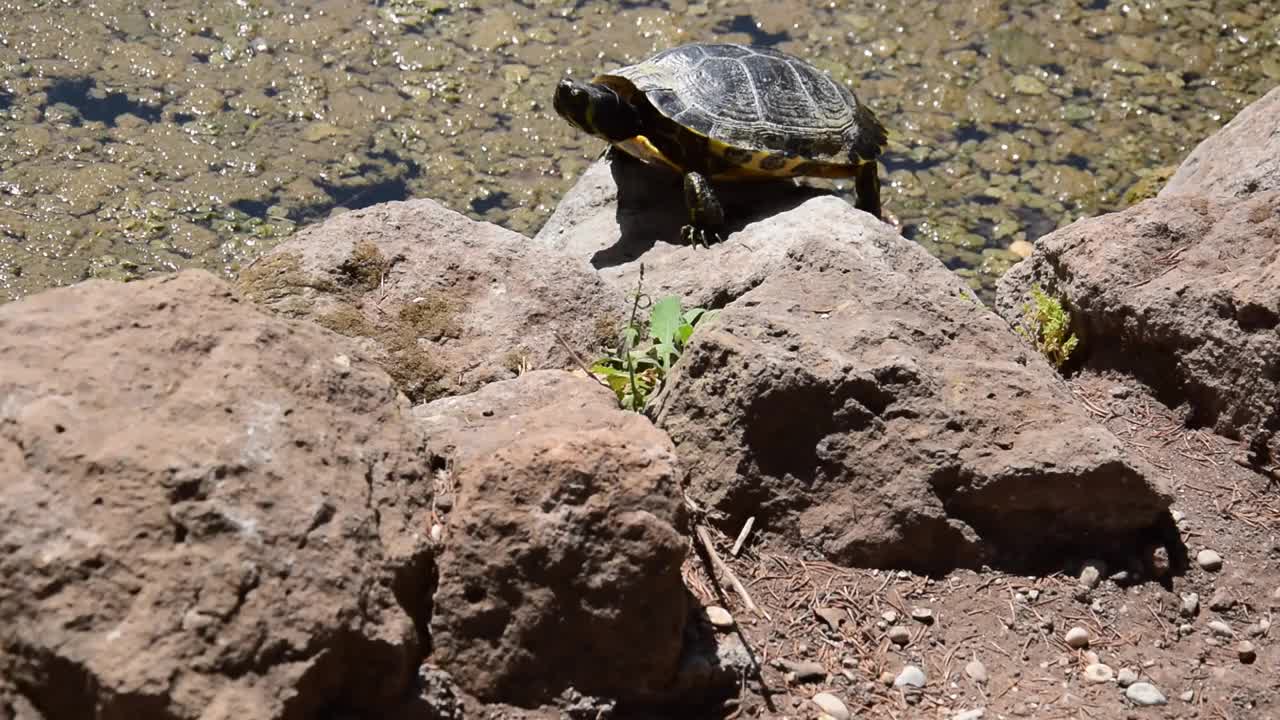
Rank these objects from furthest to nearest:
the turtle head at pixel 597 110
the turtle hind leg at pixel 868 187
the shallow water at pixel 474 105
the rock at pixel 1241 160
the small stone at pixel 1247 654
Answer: the shallow water at pixel 474 105 < the turtle hind leg at pixel 868 187 < the turtle head at pixel 597 110 < the rock at pixel 1241 160 < the small stone at pixel 1247 654

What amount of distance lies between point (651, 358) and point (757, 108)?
1.57 metres

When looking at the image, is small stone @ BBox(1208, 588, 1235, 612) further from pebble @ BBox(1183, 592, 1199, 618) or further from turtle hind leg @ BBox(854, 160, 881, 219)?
turtle hind leg @ BBox(854, 160, 881, 219)

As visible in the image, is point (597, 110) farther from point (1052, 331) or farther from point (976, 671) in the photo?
point (976, 671)

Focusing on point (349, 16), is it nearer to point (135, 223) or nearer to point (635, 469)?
point (135, 223)

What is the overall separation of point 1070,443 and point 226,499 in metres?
1.89

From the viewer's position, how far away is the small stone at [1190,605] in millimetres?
2807

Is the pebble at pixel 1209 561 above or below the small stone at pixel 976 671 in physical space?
above

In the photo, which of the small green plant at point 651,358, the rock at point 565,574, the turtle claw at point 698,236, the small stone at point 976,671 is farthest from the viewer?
the turtle claw at point 698,236

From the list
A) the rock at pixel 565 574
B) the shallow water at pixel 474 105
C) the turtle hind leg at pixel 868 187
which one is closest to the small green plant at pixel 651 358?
the rock at pixel 565 574

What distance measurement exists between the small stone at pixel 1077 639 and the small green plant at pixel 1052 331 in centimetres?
121

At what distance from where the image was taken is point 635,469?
2.28 meters

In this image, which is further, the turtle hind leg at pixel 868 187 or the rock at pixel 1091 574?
the turtle hind leg at pixel 868 187

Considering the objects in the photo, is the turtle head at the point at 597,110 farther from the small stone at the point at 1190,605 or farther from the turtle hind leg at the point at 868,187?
the small stone at the point at 1190,605

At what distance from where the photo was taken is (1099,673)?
262 cm
